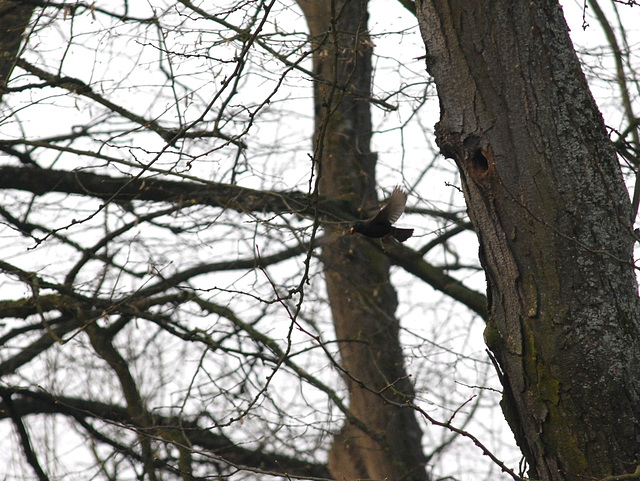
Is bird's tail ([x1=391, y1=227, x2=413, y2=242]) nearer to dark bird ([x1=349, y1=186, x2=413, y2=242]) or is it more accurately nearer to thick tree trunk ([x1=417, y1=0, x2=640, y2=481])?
dark bird ([x1=349, y1=186, x2=413, y2=242])

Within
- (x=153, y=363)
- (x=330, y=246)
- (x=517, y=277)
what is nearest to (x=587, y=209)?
(x=517, y=277)

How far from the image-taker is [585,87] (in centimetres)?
234

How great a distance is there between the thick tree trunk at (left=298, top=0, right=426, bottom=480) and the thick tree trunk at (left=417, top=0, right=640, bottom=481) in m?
2.89

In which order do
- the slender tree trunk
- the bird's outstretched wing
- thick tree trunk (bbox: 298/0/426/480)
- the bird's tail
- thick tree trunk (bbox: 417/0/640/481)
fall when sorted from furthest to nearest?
thick tree trunk (bbox: 298/0/426/480) → the slender tree trunk → the bird's tail → the bird's outstretched wing → thick tree trunk (bbox: 417/0/640/481)

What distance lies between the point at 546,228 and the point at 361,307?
3.68 m

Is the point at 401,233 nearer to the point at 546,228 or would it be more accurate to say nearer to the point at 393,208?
the point at 393,208

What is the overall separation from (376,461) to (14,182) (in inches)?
126

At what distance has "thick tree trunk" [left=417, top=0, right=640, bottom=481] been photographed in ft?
6.86

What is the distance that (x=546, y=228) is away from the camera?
2.21 meters

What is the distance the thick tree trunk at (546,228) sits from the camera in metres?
2.09

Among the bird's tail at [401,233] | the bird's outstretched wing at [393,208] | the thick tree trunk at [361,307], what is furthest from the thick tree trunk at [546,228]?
the thick tree trunk at [361,307]

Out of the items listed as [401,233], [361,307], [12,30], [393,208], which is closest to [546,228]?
[393,208]

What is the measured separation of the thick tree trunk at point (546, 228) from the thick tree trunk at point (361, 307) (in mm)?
2890

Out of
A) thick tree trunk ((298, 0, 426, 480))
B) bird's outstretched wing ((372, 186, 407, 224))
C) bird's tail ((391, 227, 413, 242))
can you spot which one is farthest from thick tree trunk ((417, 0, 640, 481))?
thick tree trunk ((298, 0, 426, 480))
